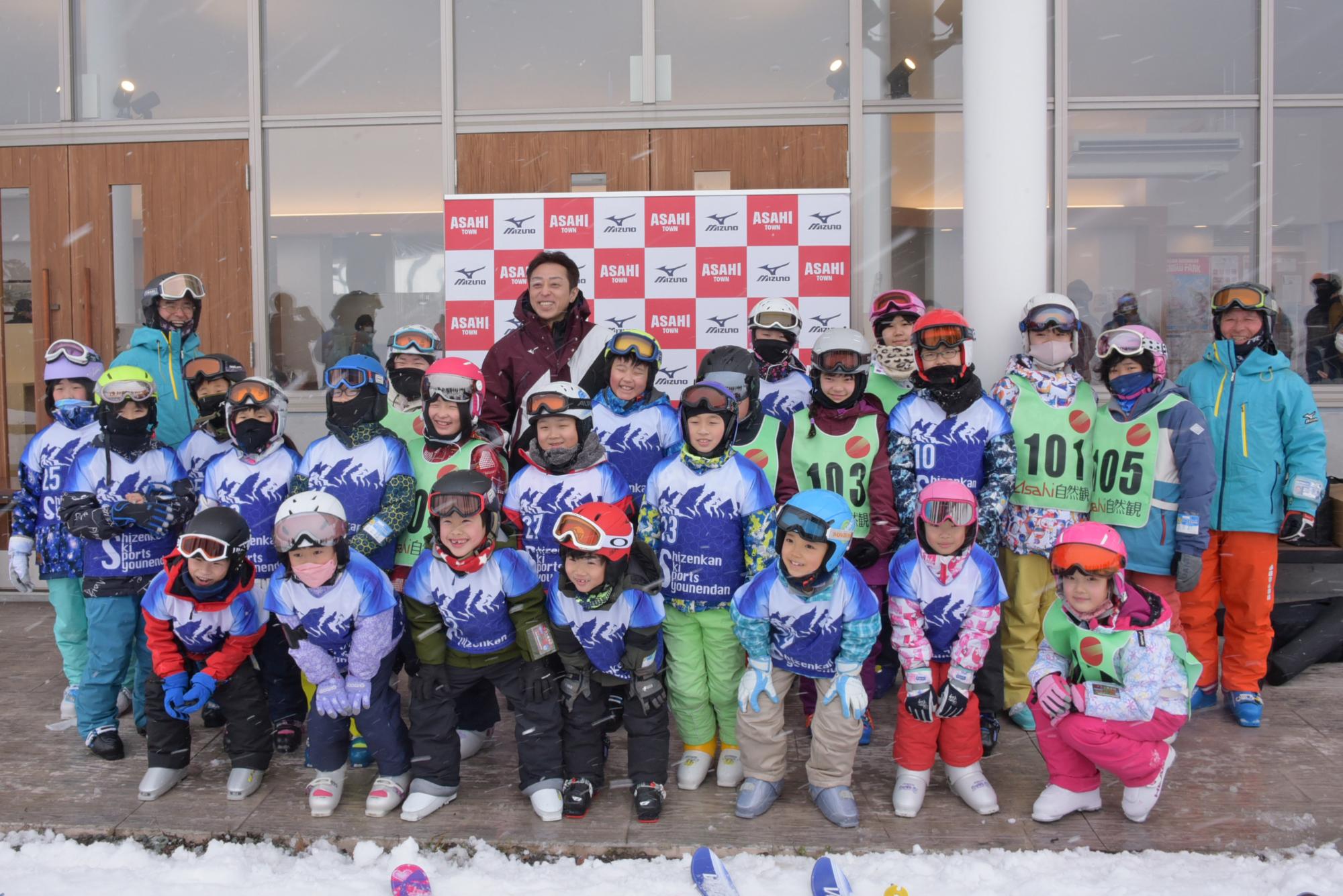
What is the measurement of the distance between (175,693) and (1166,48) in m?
→ 6.61

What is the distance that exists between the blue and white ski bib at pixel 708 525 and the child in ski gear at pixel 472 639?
55 centimetres

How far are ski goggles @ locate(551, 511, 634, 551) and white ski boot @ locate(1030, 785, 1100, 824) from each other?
1.78 meters

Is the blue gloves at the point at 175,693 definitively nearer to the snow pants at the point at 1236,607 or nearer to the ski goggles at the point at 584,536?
the ski goggles at the point at 584,536

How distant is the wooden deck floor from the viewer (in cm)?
349

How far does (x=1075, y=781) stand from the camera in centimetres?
366

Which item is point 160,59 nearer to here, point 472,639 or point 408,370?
point 408,370

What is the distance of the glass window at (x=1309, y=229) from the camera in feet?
20.6

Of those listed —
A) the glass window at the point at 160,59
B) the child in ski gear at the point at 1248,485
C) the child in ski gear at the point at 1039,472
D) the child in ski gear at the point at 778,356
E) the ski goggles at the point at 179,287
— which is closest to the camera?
the child in ski gear at the point at 1039,472

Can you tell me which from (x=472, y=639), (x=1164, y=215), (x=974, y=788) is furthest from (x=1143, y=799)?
(x=1164, y=215)

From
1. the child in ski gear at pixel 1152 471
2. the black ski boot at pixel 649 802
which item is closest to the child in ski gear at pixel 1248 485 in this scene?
the child in ski gear at pixel 1152 471

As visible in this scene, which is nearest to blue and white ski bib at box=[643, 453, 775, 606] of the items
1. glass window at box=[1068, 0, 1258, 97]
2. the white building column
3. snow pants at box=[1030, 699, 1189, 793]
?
snow pants at box=[1030, 699, 1189, 793]

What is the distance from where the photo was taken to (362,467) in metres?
4.27

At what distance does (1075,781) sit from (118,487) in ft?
13.3

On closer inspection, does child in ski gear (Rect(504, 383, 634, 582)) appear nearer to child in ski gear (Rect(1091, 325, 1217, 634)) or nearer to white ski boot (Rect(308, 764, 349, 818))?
white ski boot (Rect(308, 764, 349, 818))
